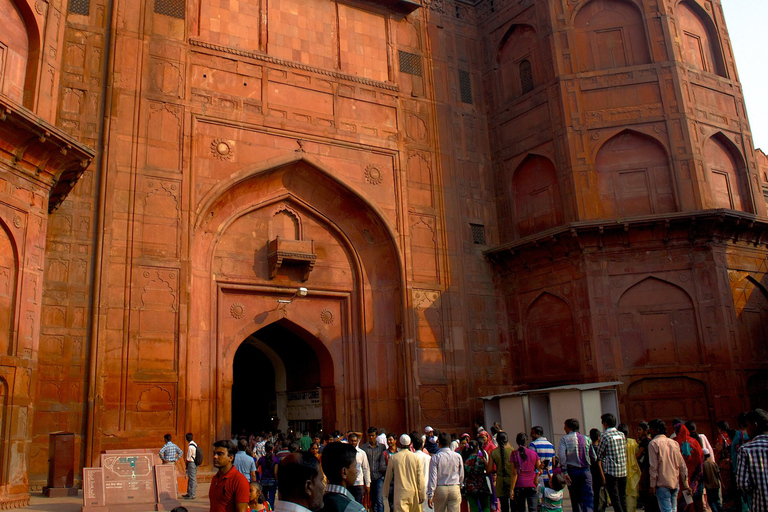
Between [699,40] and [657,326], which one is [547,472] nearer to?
[657,326]

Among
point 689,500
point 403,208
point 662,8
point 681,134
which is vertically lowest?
point 689,500

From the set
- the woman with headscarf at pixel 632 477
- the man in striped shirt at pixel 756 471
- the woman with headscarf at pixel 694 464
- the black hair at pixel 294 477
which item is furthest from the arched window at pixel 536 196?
the black hair at pixel 294 477

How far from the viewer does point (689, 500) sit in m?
7.03

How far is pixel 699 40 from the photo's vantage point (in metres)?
17.4

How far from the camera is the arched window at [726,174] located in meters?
15.9

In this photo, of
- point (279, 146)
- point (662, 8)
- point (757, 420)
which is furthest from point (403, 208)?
point (757, 420)

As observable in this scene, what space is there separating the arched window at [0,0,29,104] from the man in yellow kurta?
28.7 feet

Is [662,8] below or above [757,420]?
above

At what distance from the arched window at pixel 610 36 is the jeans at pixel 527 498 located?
12.3 m

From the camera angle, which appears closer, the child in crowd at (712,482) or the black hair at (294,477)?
the black hair at (294,477)

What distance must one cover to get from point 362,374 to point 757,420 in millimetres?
11357

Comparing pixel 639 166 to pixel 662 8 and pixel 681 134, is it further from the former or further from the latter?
pixel 662 8

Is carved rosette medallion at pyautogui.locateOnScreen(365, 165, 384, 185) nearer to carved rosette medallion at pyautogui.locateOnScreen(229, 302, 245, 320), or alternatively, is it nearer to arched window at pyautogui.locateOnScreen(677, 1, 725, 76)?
carved rosette medallion at pyautogui.locateOnScreen(229, 302, 245, 320)

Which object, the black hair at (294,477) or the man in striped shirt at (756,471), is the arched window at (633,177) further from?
the black hair at (294,477)
